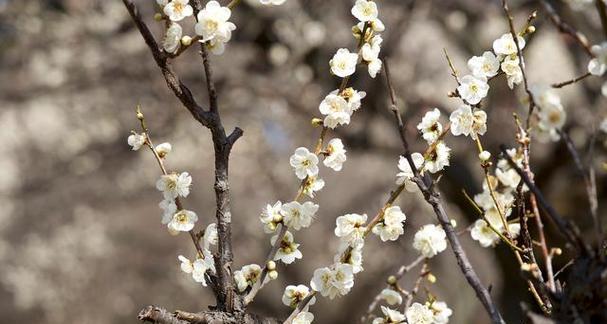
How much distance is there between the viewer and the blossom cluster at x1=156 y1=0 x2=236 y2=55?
1221 millimetres

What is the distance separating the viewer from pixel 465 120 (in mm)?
1332

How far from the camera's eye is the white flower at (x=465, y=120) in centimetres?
133

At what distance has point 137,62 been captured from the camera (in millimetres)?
5379

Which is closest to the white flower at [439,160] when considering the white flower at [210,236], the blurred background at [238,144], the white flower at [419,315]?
the white flower at [419,315]

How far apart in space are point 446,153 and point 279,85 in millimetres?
3474

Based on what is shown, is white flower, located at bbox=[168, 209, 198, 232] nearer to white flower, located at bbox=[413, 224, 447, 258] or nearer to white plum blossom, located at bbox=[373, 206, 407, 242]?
white plum blossom, located at bbox=[373, 206, 407, 242]

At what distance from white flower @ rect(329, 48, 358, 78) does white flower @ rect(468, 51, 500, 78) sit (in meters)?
0.20

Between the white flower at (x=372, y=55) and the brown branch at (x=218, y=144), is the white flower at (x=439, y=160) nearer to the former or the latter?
the white flower at (x=372, y=55)

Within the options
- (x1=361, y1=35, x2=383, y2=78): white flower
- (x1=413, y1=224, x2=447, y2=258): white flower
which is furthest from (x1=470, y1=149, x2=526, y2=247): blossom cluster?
(x1=361, y1=35, x2=383, y2=78): white flower

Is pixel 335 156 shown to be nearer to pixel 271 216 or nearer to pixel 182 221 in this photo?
pixel 271 216

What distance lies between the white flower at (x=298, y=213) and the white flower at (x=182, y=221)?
6.2 inches

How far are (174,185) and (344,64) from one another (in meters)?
0.36

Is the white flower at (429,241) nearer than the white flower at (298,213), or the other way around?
the white flower at (298,213)

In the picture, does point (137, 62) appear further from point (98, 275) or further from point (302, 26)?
point (98, 275)
